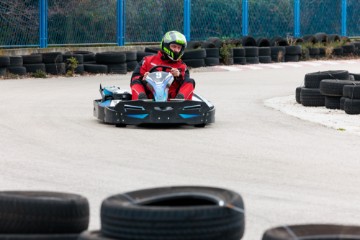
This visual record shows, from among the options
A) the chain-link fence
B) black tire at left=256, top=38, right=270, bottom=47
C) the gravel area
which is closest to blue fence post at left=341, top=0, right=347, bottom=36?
the chain-link fence

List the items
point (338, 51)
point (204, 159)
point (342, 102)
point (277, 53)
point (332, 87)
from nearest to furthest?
point (204, 159), point (342, 102), point (332, 87), point (277, 53), point (338, 51)

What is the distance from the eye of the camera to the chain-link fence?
23109 millimetres

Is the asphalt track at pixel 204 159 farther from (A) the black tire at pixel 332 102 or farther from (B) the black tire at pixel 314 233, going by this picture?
(B) the black tire at pixel 314 233

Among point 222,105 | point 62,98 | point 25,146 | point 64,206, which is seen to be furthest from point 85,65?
point 64,206

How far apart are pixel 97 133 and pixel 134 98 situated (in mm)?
890

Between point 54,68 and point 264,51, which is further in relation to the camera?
point 264,51

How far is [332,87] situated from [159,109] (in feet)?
11.8

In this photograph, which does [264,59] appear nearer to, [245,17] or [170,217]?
[245,17]

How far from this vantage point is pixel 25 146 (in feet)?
33.9

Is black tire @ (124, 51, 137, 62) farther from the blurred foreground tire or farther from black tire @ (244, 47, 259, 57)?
the blurred foreground tire

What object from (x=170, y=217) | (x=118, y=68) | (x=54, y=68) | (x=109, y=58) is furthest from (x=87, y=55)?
(x=170, y=217)

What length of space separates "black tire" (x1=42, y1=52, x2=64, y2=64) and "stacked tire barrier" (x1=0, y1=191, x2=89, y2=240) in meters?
16.7

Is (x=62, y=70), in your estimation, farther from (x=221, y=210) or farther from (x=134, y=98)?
(x=221, y=210)

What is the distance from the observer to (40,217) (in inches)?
194
